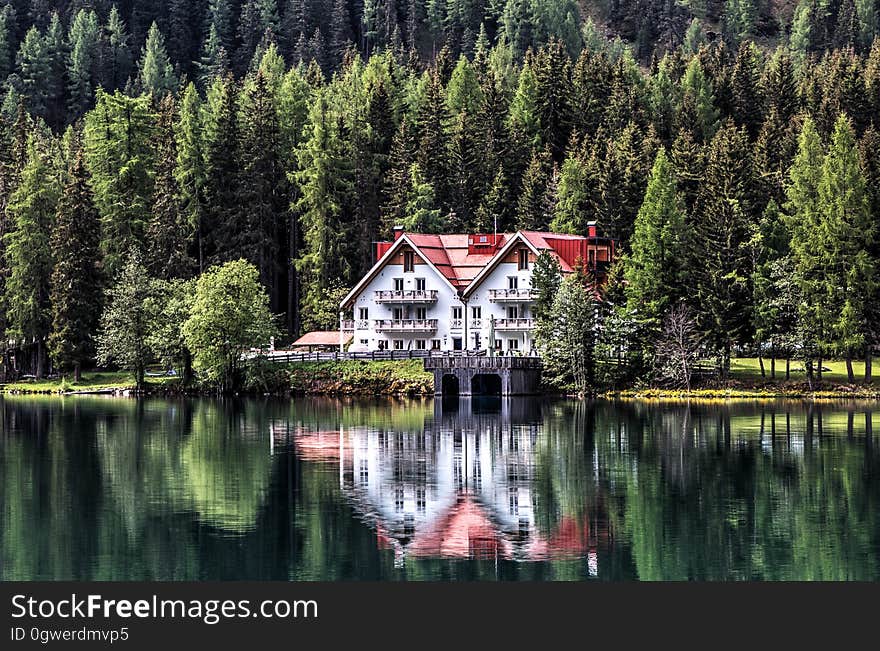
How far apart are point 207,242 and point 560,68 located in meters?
37.3

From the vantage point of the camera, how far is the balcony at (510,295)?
98.4 m

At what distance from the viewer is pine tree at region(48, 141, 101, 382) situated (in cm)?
10269

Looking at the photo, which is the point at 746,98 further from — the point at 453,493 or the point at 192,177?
the point at 453,493

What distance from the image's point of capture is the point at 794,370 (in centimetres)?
9025

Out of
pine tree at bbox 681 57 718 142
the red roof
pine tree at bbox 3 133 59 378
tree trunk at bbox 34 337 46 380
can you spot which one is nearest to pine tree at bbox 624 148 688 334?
the red roof

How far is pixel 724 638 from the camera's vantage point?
86.9 ft

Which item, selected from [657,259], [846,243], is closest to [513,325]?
[657,259]

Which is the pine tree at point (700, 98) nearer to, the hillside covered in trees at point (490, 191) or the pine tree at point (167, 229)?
the hillside covered in trees at point (490, 191)

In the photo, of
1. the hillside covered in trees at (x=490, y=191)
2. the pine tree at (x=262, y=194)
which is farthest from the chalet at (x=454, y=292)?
the pine tree at (x=262, y=194)

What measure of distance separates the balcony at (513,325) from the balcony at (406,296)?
5.76 metres

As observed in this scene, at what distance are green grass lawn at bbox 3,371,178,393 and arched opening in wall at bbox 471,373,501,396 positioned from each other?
19727 millimetres

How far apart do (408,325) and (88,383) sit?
22.3m

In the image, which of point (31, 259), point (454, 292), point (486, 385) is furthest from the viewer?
point (31, 259)

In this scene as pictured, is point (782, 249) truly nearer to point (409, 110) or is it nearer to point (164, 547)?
point (409, 110)
